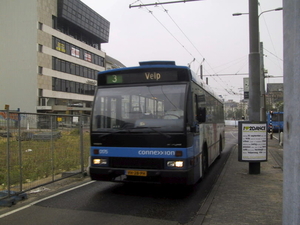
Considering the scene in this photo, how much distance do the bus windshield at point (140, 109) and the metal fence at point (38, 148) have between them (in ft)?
4.76

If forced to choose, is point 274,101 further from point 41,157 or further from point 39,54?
point 41,157

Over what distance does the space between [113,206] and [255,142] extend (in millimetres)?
5047

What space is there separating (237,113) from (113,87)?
90.7 m

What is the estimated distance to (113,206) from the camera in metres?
5.97

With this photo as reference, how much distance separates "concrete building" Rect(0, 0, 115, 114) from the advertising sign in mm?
48175

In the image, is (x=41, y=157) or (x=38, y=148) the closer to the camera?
(x=38, y=148)

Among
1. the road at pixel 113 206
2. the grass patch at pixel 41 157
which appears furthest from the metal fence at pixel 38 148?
the road at pixel 113 206

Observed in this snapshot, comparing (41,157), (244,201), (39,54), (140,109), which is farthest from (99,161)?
(39,54)

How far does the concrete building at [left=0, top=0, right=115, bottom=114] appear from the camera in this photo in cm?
5141

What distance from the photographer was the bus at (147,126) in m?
6.09

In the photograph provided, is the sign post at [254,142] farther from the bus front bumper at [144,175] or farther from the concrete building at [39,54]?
the concrete building at [39,54]

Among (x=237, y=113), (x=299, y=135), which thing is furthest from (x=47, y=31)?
(x=237, y=113)

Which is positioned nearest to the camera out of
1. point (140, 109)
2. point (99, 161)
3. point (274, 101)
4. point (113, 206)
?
point (113, 206)

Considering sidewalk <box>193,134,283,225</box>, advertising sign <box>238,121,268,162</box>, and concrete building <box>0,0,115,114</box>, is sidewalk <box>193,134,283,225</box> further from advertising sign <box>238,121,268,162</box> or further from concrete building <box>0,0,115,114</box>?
concrete building <box>0,0,115,114</box>
